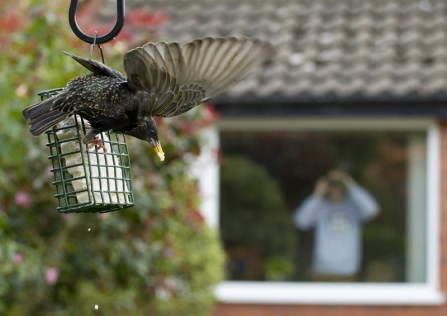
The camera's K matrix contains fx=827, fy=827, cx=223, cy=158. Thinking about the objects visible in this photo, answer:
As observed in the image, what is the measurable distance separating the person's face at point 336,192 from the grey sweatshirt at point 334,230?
51 mm

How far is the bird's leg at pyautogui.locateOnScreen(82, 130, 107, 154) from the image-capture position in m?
2.87

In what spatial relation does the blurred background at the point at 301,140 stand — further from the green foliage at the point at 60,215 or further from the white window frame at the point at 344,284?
the green foliage at the point at 60,215

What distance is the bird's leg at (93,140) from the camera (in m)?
→ 2.87

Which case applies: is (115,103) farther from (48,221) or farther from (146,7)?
(146,7)

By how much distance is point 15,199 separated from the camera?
467 cm

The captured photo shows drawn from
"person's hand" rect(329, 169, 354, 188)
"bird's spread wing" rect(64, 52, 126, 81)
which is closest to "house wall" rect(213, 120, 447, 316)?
"person's hand" rect(329, 169, 354, 188)

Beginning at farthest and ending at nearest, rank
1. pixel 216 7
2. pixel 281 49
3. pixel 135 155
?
pixel 216 7, pixel 281 49, pixel 135 155

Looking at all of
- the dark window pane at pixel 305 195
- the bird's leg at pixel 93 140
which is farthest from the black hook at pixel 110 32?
the dark window pane at pixel 305 195

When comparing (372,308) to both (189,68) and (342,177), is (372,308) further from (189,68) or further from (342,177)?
(189,68)

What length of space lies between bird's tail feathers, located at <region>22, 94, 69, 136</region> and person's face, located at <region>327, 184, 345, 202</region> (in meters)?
5.64

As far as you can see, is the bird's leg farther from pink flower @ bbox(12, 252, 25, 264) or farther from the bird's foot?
pink flower @ bbox(12, 252, 25, 264)

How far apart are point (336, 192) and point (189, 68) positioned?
17.8ft

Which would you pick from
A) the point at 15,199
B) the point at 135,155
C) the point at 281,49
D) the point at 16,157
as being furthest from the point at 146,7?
the point at 16,157

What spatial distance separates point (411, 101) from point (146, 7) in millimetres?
3129
